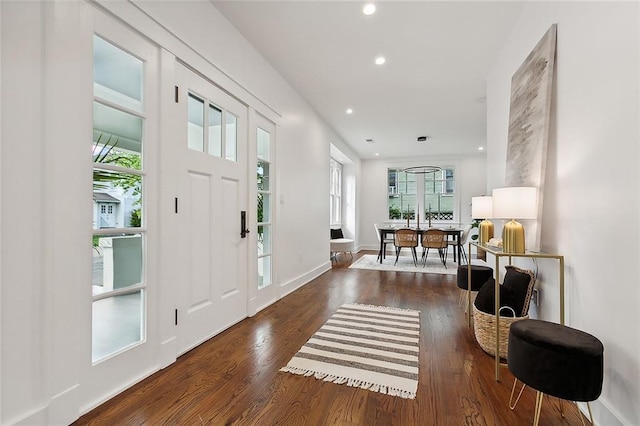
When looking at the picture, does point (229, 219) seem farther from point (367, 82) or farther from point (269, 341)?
point (367, 82)

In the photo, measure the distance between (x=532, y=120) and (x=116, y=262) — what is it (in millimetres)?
2919

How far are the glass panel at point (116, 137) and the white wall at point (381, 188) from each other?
25.0 feet

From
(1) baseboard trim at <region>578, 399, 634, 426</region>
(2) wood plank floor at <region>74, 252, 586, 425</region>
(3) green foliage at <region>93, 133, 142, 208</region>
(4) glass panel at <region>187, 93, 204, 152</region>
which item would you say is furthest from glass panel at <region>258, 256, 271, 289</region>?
(1) baseboard trim at <region>578, 399, 634, 426</region>

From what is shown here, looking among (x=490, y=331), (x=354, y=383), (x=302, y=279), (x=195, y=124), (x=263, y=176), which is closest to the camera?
(x=354, y=383)

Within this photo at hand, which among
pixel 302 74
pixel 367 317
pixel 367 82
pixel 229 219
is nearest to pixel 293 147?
pixel 302 74

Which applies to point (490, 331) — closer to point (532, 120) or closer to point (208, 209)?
point (532, 120)

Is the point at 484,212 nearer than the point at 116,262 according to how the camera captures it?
No

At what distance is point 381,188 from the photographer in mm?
9008

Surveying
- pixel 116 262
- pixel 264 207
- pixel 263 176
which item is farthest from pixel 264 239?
pixel 116 262

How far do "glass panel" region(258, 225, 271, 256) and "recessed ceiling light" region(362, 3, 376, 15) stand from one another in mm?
2233

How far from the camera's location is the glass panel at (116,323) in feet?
5.36

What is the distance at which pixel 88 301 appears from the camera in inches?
61.3

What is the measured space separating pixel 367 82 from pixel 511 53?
1.64 m

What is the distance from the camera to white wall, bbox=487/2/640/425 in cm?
130
